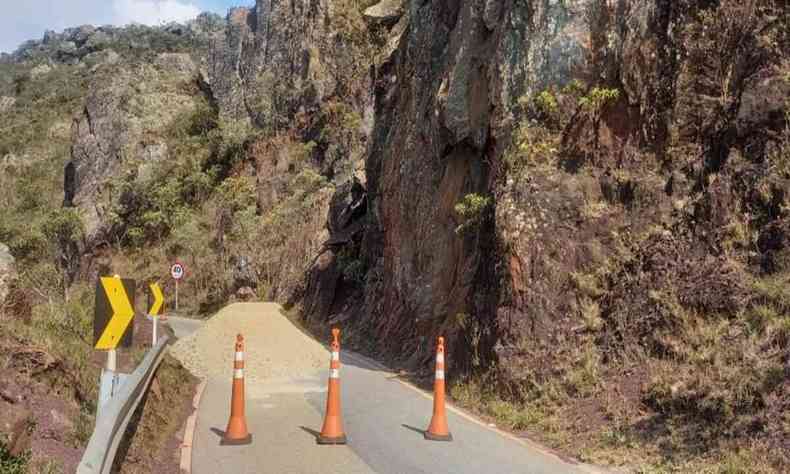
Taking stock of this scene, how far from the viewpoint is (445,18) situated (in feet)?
67.3

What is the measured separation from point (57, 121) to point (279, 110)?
164 feet

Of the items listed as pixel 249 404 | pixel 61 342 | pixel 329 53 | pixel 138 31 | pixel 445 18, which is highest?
pixel 138 31

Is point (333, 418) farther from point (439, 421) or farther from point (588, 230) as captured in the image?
point (588, 230)

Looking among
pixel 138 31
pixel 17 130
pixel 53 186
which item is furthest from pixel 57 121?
pixel 138 31

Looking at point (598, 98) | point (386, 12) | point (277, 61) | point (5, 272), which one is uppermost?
point (277, 61)

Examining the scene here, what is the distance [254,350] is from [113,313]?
9506mm

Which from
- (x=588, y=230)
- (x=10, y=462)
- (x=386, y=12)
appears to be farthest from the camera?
(x=386, y=12)

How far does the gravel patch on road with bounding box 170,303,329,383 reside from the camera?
14.8 metres

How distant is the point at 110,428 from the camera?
189 inches

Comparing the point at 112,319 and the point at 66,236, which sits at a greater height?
the point at 66,236

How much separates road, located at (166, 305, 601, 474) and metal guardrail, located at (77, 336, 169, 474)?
1310mm

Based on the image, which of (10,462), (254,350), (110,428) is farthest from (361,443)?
(254,350)

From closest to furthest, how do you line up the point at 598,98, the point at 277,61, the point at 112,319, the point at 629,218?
the point at 112,319 < the point at 629,218 < the point at 598,98 < the point at 277,61

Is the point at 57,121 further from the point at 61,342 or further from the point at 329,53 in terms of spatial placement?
the point at 61,342
